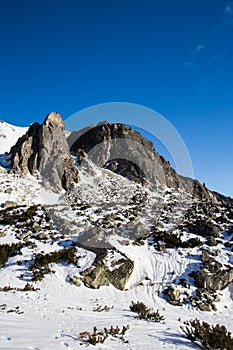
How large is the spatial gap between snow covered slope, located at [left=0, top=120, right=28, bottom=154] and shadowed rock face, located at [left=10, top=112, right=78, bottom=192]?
40.7 ft

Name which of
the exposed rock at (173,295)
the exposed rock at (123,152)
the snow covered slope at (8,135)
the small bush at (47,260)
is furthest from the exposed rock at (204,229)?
the snow covered slope at (8,135)

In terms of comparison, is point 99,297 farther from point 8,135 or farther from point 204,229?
point 8,135

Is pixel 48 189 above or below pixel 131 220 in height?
above

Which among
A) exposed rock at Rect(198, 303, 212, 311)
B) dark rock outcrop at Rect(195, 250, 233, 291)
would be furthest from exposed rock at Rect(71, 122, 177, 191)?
exposed rock at Rect(198, 303, 212, 311)

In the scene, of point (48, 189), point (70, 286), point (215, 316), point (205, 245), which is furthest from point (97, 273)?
point (48, 189)

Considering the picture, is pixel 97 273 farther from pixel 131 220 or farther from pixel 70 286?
pixel 131 220

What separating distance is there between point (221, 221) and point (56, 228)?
1669 centimetres

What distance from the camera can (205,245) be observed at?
59.4 feet

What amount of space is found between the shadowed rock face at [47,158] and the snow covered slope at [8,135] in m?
12.4

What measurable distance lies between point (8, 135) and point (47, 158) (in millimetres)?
28875

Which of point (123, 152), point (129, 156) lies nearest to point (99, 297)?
point (129, 156)

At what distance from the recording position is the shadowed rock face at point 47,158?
Result: 3834 centimetres

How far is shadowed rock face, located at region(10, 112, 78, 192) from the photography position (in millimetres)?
38344

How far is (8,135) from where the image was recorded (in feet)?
204
